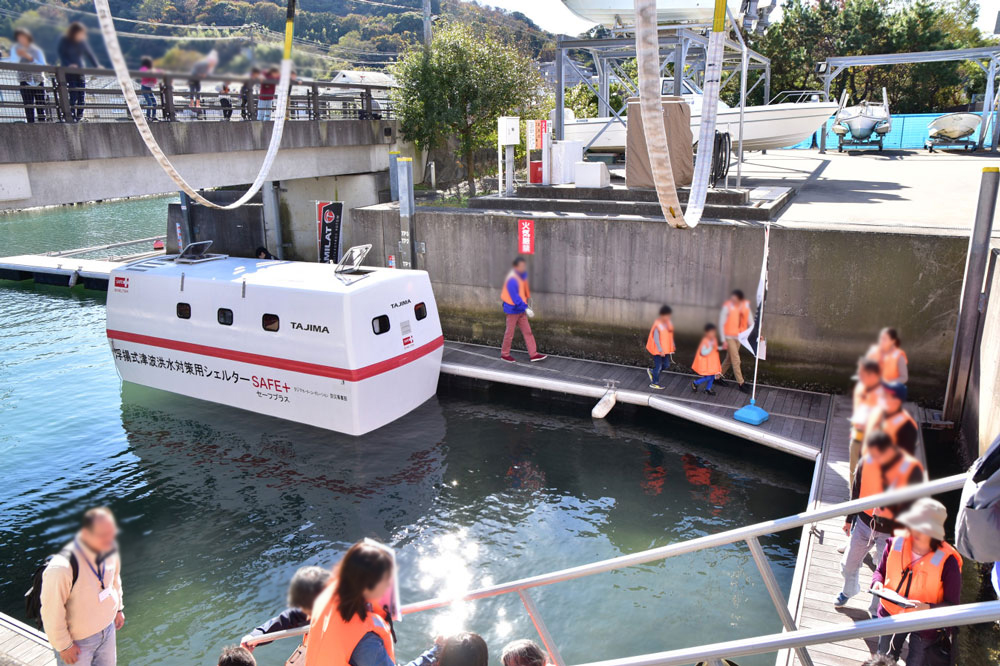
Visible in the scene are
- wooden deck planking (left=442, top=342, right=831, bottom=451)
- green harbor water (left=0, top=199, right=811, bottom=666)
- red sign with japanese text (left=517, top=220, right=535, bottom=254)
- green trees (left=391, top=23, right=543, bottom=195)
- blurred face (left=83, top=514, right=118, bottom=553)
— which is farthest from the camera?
green trees (left=391, top=23, right=543, bottom=195)

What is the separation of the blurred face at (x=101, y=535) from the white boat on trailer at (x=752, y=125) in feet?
64.9

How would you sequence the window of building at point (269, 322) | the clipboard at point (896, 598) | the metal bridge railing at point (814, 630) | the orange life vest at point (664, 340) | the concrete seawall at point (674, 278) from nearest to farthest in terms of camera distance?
the metal bridge railing at point (814, 630) → the clipboard at point (896, 598) → the concrete seawall at point (674, 278) → the window of building at point (269, 322) → the orange life vest at point (664, 340)

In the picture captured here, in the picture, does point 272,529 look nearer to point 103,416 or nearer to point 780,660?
point 103,416

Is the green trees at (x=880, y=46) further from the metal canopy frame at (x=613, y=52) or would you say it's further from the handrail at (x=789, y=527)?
the handrail at (x=789, y=527)

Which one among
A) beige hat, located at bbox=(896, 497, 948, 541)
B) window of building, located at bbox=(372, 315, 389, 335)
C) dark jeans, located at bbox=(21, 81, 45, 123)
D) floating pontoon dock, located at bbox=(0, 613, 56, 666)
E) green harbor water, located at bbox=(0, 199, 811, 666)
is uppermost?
dark jeans, located at bbox=(21, 81, 45, 123)

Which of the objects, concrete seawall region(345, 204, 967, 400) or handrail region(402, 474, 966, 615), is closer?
handrail region(402, 474, 966, 615)

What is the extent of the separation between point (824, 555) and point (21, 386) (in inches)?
590

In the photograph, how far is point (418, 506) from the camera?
1008cm

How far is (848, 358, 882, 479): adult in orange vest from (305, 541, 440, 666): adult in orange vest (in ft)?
6.61

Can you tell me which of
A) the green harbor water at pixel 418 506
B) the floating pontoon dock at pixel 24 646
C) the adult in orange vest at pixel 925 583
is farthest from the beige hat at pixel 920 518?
the floating pontoon dock at pixel 24 646

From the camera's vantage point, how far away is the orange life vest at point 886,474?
1240 millimetres

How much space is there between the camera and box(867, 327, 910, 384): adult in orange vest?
1.33 meters

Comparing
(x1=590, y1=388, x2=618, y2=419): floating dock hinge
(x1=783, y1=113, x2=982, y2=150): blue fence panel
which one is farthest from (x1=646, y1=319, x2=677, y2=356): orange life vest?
(x1=783, y1=113, x2=982, y2=150): blue fence panel

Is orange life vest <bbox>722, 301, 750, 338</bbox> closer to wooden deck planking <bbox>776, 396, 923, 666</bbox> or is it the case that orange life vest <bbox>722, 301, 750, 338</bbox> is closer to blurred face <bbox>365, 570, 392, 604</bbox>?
wooden deck planking <bbox>776, 396, 923, 666</bbox>
